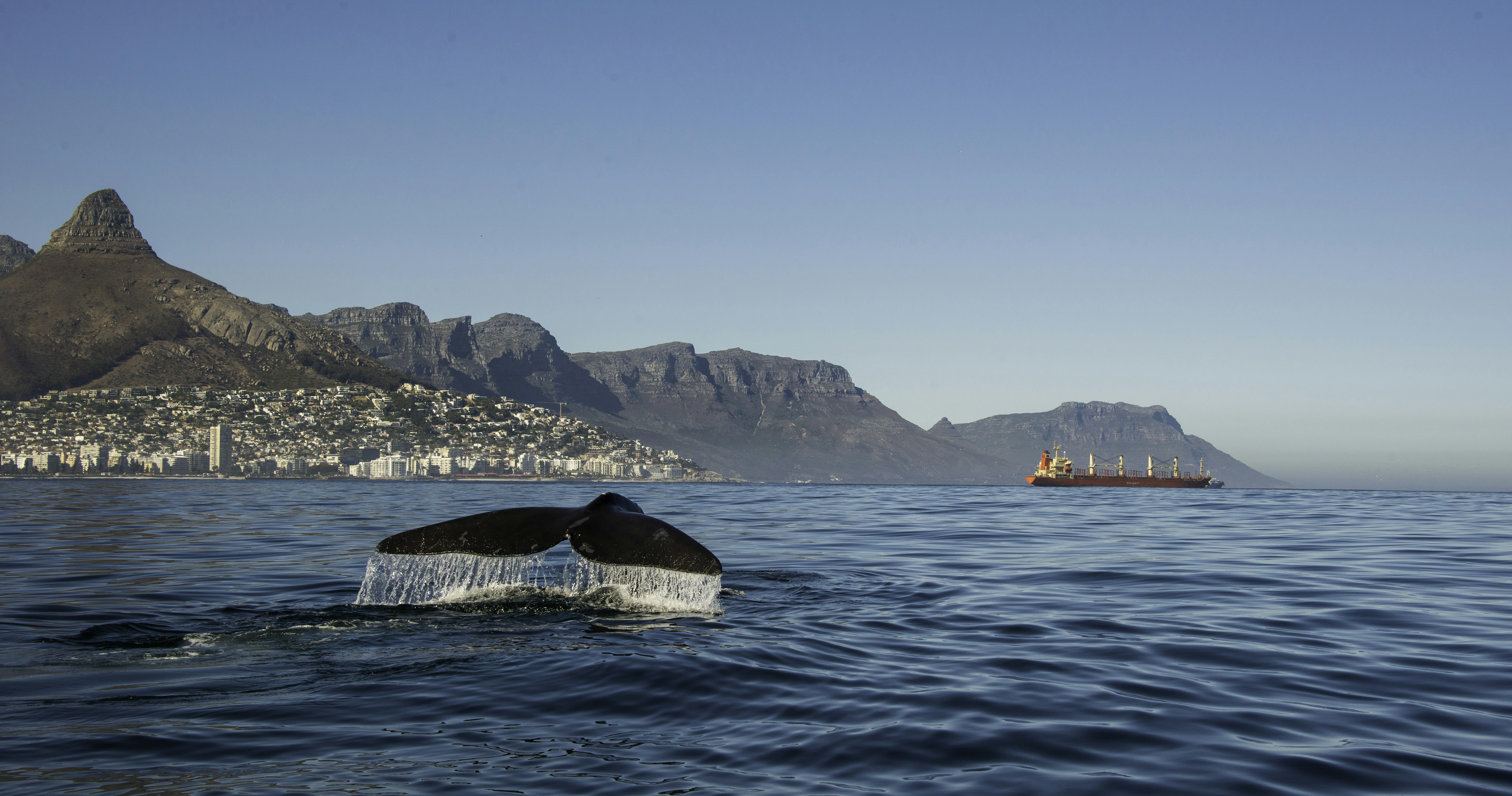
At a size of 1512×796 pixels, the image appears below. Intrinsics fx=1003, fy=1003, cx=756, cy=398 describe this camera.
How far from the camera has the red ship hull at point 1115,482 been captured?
13350 cm

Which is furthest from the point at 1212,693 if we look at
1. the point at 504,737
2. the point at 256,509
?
the point at 256,509

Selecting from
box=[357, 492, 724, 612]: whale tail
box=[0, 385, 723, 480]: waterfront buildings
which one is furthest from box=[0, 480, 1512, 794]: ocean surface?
box=[0, 385, 723, 480]: waterfront buildings

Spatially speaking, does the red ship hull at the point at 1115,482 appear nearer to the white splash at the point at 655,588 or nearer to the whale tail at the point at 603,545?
the white splash at the point at 655,588

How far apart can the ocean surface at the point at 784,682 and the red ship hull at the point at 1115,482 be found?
120 m

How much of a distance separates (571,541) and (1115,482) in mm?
138213

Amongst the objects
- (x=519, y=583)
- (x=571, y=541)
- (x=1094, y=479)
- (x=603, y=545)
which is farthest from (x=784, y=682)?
(x=1094, y=479)

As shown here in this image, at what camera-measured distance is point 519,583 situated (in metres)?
13.6

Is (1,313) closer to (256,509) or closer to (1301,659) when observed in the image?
(256,509)

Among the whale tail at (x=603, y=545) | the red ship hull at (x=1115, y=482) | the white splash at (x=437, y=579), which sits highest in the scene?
the whale tail at (x=603, y=545)

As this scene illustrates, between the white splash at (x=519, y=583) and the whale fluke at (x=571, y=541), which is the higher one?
the whale fluke at (x=571, y=541)

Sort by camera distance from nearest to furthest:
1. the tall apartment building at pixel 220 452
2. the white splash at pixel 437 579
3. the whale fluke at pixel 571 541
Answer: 1. the whale fluke at pixel 571 541
2. the white splash at pixel 437 579
3. the tall apartment building at pixel 220 452

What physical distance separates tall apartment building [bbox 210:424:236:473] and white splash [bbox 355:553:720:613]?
5980 inches

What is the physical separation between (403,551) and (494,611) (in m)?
2.70

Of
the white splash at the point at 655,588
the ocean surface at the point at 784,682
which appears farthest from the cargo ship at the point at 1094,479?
the white splash at the point at 655,588
